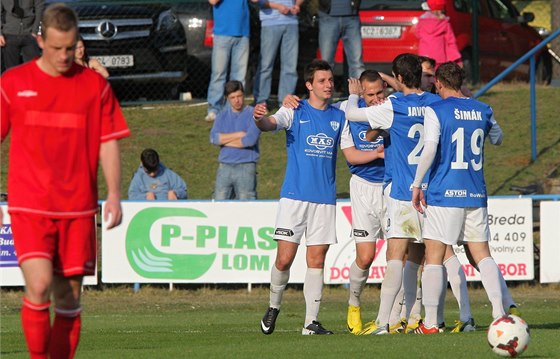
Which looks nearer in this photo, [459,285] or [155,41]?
[459,285]

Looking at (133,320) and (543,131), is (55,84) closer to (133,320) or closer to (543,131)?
(133,320)

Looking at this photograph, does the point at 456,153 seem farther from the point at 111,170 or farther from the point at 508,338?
the point at 111,170

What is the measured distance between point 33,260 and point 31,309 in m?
0.32

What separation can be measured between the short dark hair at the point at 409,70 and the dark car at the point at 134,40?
10.4m

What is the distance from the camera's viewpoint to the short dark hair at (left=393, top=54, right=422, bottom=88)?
11141 millimetres

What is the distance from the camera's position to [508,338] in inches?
348

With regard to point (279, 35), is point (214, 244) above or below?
below

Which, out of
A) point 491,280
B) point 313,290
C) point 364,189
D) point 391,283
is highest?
point 364,189

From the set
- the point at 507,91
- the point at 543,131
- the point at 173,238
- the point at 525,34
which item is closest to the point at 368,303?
the point at 173,238

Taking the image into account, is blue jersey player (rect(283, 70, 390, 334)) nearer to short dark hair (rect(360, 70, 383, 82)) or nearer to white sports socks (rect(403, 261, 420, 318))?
short dark hair (rect(360, 70, 383, 82))

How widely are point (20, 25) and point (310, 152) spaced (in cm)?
872

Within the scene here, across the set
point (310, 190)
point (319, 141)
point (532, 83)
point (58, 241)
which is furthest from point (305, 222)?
point (532, 83)

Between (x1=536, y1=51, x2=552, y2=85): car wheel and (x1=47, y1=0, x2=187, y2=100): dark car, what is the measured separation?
24.6 feet

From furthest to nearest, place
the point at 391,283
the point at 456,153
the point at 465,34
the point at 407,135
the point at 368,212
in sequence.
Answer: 1. the point at 465,34
2. the point at 368,212
3. the point at 391,283
4. the point at 407,135
5. the point at 456,153
